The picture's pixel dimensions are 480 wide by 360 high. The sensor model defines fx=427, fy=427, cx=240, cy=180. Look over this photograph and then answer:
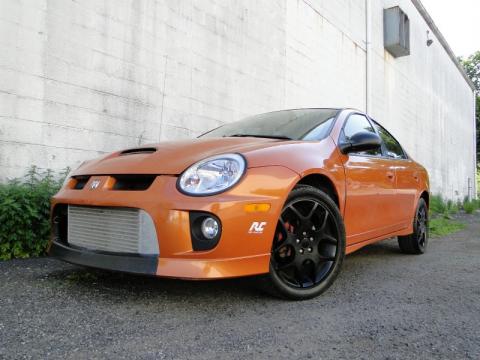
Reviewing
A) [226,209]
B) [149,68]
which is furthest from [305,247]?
[149,68]

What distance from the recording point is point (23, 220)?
3.46 m

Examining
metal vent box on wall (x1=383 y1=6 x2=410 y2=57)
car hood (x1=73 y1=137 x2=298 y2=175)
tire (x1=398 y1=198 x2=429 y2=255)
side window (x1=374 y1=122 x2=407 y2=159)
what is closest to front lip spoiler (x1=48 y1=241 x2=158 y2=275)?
car hood (x1=73 y1=137 x2=298 y2=175)

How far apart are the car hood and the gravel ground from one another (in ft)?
2.38

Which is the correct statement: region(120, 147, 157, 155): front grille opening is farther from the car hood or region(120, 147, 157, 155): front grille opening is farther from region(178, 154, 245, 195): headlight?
region(178, 154, 245, 195): headlight

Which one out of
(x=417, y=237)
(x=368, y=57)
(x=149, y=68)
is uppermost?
(x=368, y=57)

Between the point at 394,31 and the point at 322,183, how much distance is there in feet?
37.0

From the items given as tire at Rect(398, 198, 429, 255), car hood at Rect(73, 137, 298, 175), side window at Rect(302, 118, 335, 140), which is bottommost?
tire at Rect(398, 198, 429, 255)

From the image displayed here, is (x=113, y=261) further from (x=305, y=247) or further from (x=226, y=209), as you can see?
(x=305, y=247)

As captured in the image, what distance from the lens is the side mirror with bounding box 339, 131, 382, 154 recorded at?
3023 mm

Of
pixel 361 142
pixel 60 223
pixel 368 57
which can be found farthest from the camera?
pixel 368 57

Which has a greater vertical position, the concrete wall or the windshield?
the concrete wall

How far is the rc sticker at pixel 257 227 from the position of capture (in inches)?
88.1

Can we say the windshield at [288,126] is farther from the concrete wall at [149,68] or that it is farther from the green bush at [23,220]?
the concrete wall at [149,68]

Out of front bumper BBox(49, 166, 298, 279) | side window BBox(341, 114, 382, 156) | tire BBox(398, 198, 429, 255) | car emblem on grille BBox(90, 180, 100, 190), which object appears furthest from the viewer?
tire BBox(398, 198, 429, 255)
